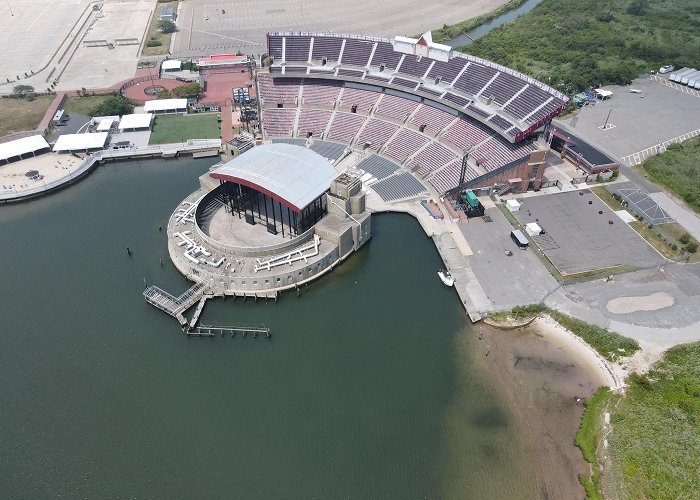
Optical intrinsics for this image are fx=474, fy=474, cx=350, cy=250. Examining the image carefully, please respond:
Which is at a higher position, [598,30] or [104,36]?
[104,36]

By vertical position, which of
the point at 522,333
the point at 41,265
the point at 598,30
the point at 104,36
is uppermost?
the point at 104,36

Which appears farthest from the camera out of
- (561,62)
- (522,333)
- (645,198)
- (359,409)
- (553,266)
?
(561,62)

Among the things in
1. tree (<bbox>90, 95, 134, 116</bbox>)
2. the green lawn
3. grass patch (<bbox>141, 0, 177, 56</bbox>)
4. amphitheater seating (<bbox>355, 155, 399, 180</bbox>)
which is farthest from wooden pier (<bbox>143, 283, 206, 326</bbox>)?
grass patch (<bbox>141, 0, 177, 56</bbox>)

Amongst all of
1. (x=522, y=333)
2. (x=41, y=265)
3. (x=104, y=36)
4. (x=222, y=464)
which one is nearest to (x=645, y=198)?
(x=522, y=333)

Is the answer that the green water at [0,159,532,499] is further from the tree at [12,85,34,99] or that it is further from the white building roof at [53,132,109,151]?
the tree at [12,85,34,99]

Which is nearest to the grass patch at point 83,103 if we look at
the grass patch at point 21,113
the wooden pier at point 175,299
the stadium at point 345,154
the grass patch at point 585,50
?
Answer: the grass patch at point 21,113

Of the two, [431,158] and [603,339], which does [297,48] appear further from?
[603,339]

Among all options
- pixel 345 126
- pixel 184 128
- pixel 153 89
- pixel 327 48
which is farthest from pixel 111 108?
pixel 345 126

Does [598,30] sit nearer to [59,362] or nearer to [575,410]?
[575,410]
